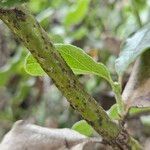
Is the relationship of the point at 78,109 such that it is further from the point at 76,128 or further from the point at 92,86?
the point at 92,86

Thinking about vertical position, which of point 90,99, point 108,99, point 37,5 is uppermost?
point 90,99

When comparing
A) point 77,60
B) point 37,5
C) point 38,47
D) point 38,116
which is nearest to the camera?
point 38,47

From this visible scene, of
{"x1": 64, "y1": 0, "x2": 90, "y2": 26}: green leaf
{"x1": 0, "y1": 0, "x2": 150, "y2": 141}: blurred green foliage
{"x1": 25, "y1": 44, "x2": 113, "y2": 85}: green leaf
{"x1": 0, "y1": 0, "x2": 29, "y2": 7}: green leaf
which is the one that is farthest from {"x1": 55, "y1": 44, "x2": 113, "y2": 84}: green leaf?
{"x1": 64, "y1": 0, "x2": 90, "y2": 26}: green leaf

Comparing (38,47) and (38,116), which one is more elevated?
(38,47)

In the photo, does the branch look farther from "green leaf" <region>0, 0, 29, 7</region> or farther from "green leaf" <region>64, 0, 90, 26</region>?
"green leaf" <region>64, 0, 90, 26</region>

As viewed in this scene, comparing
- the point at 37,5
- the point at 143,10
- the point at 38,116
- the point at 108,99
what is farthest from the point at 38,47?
the point at 37,5

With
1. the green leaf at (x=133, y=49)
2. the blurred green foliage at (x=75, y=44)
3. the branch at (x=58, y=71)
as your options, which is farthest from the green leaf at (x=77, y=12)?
the branch at (x=58, y=71)

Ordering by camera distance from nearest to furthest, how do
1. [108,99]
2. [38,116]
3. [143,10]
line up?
[108,99] → [38,116] → [143,10]
